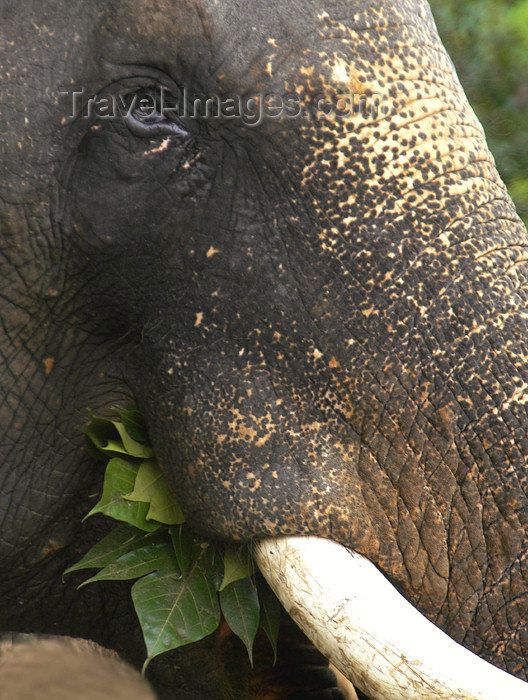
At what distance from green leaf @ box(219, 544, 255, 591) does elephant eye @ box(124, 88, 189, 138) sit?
690mm

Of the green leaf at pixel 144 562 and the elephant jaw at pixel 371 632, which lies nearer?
the elephant jaw at pixel 371 632

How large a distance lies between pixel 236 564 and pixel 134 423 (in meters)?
0.31

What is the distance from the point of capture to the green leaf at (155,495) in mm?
1791

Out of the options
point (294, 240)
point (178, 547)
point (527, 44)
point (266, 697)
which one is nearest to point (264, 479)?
point (178, 547)

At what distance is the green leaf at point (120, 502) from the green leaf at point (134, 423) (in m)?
0.05

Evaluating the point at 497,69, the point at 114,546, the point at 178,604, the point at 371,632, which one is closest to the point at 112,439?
the point at 114,546

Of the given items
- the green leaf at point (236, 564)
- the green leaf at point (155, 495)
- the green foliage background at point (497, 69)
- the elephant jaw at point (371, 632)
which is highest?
the green foliage background at point (497, 69)

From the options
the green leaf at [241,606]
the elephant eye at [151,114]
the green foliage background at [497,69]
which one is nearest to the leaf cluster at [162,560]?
the green leaf at [241,606]

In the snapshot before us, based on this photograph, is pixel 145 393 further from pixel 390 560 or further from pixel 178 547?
pixel 390 560

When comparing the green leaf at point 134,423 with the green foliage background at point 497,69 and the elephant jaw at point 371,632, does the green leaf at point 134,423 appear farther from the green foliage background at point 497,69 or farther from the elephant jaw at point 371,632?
the green foliage background at point 497,69

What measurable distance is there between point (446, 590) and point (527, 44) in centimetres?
386

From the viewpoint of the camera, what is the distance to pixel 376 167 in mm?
1619

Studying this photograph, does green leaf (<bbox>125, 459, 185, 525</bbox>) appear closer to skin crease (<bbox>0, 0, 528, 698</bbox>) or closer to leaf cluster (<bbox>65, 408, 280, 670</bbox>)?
leaf cluster (<bbox>65, 408, 280, 670</bbox>)

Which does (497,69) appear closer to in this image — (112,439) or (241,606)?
(112,439)
